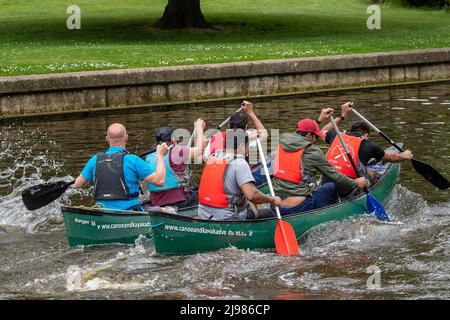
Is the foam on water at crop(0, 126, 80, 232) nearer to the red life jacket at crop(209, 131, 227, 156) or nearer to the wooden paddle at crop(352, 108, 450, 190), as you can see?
the red life jacket at crop(209, 131, 227, 156)

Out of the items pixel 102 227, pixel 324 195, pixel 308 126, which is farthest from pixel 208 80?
pixel 102 227

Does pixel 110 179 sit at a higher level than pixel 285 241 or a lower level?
higher

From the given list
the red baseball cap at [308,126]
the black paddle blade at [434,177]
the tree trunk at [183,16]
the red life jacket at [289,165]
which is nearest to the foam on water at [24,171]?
the red life jacket at [289,165]

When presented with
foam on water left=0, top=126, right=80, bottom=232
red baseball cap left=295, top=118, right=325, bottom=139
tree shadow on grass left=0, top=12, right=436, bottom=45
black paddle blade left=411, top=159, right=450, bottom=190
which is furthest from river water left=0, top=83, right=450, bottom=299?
tree shadow on grass left=0, top=12, right=436, bottom=45

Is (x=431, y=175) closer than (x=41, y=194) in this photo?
No

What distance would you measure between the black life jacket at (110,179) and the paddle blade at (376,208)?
3366 mm

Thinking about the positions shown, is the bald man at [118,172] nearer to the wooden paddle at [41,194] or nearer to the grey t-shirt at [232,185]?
the grey t-shirt at [232,185]

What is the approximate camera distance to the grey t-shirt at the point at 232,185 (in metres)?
12.8

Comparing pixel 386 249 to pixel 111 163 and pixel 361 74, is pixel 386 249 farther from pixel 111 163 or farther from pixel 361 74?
pixel 361 74

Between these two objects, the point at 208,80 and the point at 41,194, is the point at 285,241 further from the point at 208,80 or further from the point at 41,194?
the point at 208,80

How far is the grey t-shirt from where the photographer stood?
1283cm

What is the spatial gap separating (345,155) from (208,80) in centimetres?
1187

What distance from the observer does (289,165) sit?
14.2 meters
